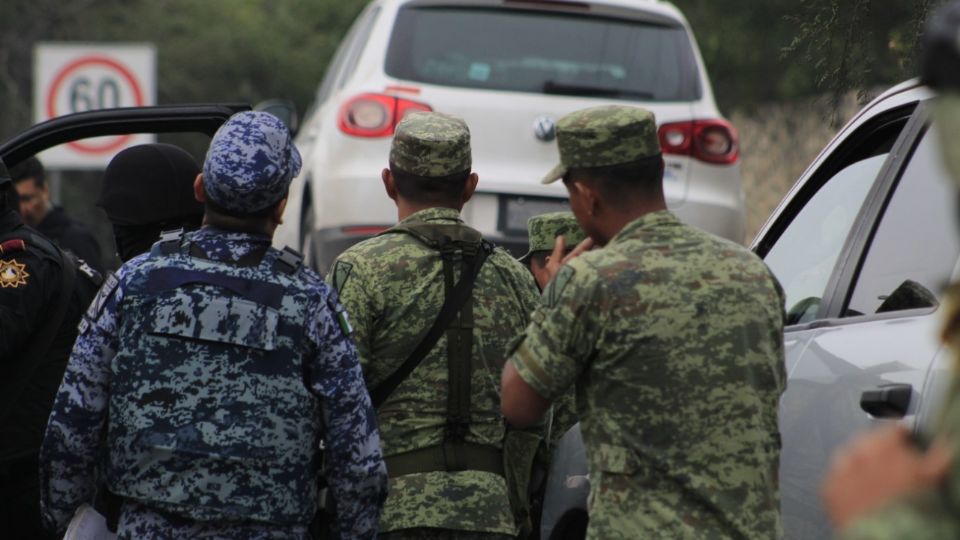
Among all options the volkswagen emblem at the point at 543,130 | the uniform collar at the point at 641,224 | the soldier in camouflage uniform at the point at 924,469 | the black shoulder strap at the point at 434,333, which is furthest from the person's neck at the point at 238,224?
the volkswagen emblem at the point at 543,130

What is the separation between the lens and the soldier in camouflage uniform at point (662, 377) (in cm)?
337

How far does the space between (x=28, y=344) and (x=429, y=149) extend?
1452 mm

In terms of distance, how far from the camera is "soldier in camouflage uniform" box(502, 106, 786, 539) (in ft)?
11.1

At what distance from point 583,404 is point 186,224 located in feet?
4.91

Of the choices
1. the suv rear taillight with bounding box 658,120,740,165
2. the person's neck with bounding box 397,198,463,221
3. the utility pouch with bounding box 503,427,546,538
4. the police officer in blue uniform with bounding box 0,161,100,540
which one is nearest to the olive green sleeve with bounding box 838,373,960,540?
the utility pouch with bounding box 503,427,546,538

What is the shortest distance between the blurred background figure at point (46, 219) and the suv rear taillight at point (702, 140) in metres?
3.02

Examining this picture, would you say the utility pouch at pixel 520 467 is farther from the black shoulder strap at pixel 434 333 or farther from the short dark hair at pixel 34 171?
the short dark hair at pixel 34 171

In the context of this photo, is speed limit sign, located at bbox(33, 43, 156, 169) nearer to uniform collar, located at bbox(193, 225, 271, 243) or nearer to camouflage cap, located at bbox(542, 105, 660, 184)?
uniform collar, located at bbox(193, 225, 271, 243)

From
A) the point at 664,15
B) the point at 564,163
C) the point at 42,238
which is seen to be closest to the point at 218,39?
the point at 664,15

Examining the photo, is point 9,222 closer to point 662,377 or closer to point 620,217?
point 620,217

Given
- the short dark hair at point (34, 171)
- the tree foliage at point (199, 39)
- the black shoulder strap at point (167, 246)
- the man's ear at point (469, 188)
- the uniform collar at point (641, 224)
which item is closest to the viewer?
the uniform collar at point (641, 224)

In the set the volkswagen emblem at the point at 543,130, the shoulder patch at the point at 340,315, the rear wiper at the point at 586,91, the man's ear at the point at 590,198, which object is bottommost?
the volkswagen emblem at the point at 543,130

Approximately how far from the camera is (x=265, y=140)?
12.6 ft

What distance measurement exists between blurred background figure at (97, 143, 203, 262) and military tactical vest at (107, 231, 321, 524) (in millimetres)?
792
